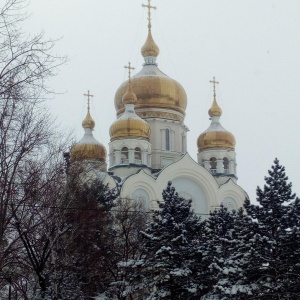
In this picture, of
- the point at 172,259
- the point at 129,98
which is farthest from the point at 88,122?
the point at 172,259

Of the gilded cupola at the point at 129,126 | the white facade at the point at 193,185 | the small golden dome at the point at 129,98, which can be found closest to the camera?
the white facade at the point at 193,185

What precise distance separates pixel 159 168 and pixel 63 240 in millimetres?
23921

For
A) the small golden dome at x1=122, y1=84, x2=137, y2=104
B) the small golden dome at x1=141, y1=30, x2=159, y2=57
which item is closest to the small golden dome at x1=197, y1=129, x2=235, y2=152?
the small golden dome at x1=122, y1=84, x2=137, y2=104

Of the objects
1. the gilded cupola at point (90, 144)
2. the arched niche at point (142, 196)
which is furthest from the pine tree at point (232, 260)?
the gilded cupola at point (90, 144)

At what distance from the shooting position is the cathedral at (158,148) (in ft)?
120

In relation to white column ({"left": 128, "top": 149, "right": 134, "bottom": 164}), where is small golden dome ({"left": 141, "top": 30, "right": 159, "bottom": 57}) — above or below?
above

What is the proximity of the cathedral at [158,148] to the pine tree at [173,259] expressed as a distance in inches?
625

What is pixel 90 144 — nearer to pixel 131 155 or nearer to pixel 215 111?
pixel 131 155

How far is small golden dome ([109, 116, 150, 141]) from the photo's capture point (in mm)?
38562

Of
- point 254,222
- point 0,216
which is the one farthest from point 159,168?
point 0,216

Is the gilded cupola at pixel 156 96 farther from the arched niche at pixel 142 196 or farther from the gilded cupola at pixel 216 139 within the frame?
the arched niche at pixel 142 196

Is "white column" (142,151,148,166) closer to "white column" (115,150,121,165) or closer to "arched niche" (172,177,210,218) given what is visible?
"white column" (115,150,121,165)

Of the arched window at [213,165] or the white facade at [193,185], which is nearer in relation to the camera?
the white facade at [193,185]

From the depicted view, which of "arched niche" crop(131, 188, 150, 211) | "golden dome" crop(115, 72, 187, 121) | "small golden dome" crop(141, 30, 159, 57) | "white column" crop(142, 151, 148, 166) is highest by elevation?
"small golden dome" crop(141, 30, 159, 57)
